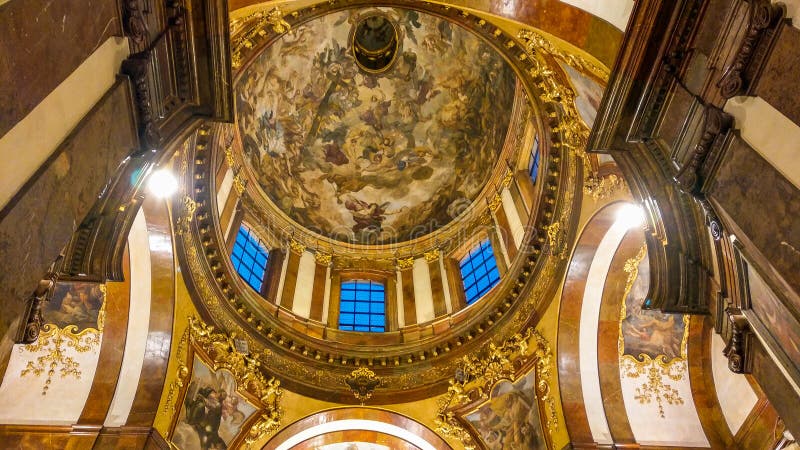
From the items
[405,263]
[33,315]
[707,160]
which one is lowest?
[33,315]

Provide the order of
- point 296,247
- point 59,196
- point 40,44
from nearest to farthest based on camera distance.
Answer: point 40,44 → point 59,196 → point 296,247

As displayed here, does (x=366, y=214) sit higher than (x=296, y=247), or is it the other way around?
(x=366, y=214)

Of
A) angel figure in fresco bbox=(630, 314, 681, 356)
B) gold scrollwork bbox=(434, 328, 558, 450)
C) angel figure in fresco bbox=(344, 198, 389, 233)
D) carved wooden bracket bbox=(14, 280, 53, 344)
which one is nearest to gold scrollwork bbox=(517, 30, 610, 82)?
angel figure in fresco bbox=(630, 314, 681, 356)

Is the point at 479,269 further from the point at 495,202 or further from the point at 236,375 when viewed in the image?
the point at 236,375

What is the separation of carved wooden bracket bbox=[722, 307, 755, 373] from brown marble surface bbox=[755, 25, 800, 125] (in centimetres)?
198

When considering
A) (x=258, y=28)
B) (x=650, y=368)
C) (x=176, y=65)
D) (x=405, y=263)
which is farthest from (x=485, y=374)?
(x=176, y=65)

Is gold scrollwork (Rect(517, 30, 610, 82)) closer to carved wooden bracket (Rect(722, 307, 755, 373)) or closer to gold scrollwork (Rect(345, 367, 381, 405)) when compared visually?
carved wooden bracket (Rect(722, 307, 755, 373))

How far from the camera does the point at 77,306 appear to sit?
10188 millimetres

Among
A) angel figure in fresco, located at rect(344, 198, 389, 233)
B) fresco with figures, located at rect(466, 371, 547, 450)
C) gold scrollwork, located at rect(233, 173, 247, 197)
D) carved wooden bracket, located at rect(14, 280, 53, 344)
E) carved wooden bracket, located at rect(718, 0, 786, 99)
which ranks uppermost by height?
angel figure in fresco, located at rect(344, 198, 389, 233)

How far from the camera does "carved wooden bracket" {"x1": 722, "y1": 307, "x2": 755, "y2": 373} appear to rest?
5.35 metres

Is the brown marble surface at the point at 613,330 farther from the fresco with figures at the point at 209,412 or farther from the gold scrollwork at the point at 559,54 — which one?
the fresco with figures at the point at 209,412

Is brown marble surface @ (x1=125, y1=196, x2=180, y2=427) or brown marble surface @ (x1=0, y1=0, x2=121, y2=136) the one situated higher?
brown marble surface @ (x1=125, y1=196, x2=180, y2=427)

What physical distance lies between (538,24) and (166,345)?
A: 28.2 ft

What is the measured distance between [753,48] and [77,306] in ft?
35.1
